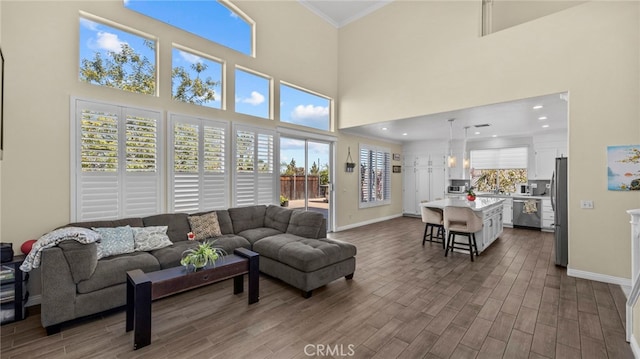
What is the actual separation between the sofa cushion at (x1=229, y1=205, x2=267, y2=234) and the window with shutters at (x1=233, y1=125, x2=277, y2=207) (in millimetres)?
291

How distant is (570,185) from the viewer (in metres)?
3.76

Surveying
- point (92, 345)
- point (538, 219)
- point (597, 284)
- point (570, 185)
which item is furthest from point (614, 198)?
point (92, 345)

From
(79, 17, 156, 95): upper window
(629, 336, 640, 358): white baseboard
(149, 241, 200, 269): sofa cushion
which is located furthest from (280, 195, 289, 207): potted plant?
(629, 336, 640, 358): white baseboard

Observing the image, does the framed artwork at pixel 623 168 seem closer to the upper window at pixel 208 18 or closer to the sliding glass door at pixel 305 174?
the sliding glass door at pixel 305 174

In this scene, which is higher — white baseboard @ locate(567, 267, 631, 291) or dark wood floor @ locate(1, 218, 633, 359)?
white baseboard @ locate(567, 267, 631, 291)

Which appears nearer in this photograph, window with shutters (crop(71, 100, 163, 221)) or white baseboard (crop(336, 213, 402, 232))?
window with shutters (crop(71, 100, 163, 221))

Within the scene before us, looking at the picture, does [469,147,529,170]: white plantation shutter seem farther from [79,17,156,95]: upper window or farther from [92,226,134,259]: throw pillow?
[92,226,134,259]: throw pillow

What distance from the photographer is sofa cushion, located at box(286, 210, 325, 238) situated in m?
4.09

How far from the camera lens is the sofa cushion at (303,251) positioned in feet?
10.2

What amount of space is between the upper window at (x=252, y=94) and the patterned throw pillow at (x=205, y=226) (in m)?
2.05

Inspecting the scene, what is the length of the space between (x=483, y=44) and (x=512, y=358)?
4488 mm

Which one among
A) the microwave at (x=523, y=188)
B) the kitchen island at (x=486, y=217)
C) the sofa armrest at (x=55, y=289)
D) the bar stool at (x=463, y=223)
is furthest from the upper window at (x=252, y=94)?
the microwave at (x=523, y=188)

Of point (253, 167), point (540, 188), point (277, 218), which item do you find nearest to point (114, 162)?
point (253, 167)

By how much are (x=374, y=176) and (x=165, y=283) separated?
21.3ft
